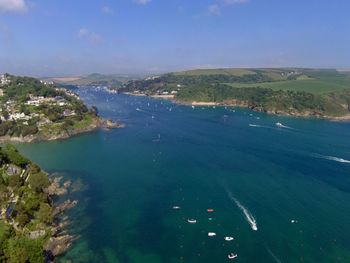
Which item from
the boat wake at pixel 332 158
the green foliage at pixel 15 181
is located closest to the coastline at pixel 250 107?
the boat wake at pixel 332 158

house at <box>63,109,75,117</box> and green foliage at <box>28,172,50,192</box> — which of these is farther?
house at <box>63,109,75,117</box>

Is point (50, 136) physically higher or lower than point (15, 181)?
lower

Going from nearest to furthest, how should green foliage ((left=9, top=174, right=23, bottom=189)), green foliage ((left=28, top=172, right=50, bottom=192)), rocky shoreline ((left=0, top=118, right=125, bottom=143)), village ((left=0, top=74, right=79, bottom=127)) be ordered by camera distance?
green foliage ((left=28, top=172, right=50, bottom=192)) < green foliage ((left=9, top=174, right=23, bottom=189)) < rocky shoreline ((left=0, top=118, right=125, bottom=143)) < village ((left=0, top=74, right=79, bottom=127))

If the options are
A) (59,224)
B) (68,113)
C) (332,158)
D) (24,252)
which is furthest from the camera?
(68,113)

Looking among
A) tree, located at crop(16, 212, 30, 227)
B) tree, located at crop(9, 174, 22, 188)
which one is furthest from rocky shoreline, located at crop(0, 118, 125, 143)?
tree, located at crop(16, 212, 30, 227)

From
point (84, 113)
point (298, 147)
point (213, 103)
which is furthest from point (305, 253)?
point (213, 103)

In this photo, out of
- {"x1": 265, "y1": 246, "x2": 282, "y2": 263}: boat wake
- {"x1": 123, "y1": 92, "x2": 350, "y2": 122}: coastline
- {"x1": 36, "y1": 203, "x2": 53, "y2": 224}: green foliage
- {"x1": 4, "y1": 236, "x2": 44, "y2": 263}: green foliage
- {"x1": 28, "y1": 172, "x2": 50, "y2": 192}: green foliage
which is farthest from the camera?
{"x1": 123, "y1": 92, "x2": 350, "y2": 122}: coastline

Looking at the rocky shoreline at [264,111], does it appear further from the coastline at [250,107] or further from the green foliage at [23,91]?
the green foliage at [23,91]

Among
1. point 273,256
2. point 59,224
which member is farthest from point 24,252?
point 273,256

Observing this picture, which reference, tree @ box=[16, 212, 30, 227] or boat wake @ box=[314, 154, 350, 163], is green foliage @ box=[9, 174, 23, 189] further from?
boat wake @ box=[314, 154, 350, 163]

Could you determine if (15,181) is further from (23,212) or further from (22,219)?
(22,219)
